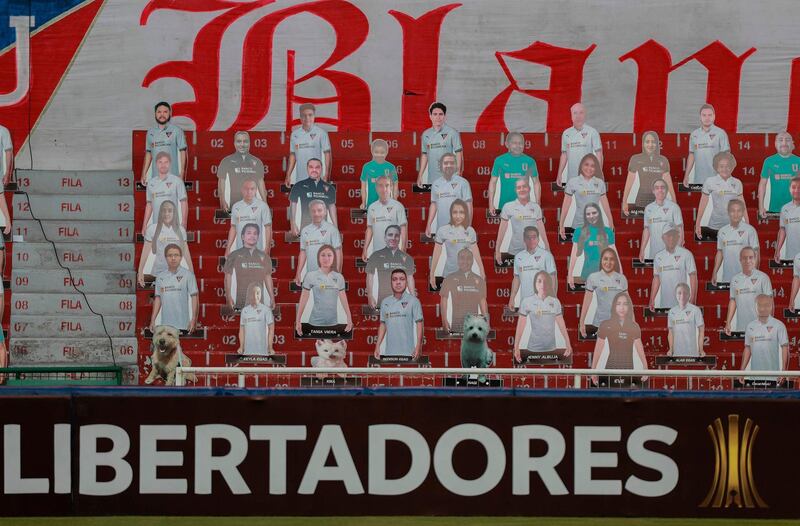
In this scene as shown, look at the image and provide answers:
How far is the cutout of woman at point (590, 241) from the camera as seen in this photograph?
56.4 feet

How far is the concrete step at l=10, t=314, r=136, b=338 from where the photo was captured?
54.7 feet

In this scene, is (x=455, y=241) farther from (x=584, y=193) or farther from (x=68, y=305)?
(x=68, y=305)

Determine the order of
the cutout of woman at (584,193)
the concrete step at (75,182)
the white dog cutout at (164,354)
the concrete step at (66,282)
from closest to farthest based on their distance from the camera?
the white dog cutout at (164,354)
the concrete step at (66,282)
the cutout of woman at (584,193)
the concrete step at (75,182)

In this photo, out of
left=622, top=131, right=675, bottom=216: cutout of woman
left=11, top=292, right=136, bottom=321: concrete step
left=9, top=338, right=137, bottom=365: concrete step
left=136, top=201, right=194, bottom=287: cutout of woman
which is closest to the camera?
left=9, top=338, right=137, bottom=365: concrete step

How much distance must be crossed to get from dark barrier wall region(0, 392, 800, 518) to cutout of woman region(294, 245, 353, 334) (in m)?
6.59

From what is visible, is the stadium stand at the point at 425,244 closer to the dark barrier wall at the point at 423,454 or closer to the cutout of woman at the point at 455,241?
the cutout of woman at the point at 455,241

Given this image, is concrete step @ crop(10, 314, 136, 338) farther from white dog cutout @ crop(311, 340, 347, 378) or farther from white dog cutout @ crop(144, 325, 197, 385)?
white dog cutout @ crop(311, 340, 347, 378)

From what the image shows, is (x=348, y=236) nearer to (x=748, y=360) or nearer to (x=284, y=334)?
(x=284, y=334)

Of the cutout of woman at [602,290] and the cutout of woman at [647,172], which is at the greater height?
the cutout of woman at [647,172]

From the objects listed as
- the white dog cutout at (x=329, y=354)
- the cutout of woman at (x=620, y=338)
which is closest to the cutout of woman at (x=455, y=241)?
the white dog cutout at (x=329, y=354)

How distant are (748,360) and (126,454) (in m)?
9.21

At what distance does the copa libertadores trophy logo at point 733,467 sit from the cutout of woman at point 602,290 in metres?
6.66

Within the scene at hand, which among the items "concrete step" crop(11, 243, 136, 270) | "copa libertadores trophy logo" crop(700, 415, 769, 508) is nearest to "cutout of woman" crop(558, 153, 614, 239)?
"concrete step" crop(11, 243, 136, 270)

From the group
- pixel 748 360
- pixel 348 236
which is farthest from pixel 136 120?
pixel 748 360
